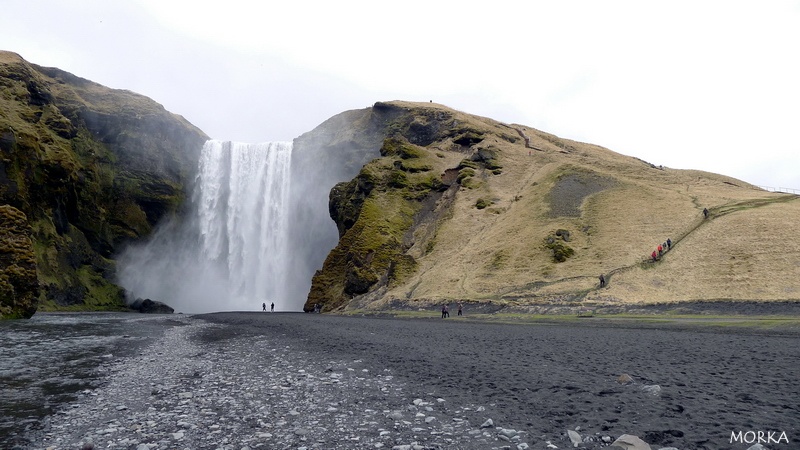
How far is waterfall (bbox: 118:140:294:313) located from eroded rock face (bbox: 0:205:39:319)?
1909 inches

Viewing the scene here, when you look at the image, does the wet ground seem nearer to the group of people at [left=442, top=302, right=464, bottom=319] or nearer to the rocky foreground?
the rocky foreground

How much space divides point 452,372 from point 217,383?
677 centimetres

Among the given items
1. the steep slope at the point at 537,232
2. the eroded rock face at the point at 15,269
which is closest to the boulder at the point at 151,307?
the steep slope at the point at 537,232

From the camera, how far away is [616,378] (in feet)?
39.5

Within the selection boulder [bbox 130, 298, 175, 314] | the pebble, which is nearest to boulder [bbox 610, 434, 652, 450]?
the pebble

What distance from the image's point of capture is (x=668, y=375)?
12406 millimetres

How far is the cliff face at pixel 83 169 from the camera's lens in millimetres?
66688

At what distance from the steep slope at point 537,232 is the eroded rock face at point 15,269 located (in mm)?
34647

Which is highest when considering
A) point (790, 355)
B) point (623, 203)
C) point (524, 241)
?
point (623, 203)

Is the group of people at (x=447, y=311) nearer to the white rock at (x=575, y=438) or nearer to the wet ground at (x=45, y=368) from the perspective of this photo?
the wet ground at (x=45, y=368)

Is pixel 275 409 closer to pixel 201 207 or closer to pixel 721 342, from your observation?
pixel 721 342

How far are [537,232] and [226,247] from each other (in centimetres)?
6643

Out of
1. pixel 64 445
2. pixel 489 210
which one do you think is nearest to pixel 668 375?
pixel 64 445

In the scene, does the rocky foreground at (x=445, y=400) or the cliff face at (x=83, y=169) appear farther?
the cliff face at (x=83, y=169)
